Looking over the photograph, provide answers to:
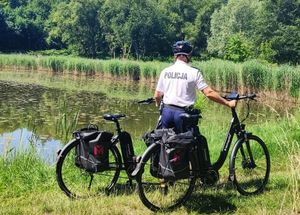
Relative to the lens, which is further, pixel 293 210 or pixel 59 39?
pixel 59 39

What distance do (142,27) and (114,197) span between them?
6948cm

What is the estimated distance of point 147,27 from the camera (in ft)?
243

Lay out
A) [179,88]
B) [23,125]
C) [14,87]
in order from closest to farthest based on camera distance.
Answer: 1. [179,88]
2. [23,125]
3. [14,87]

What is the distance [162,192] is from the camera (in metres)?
5.70

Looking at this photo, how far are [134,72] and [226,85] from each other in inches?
519

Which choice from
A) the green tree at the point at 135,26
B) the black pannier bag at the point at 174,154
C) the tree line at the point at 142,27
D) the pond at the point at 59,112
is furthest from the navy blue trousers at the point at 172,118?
the green tree at the point at 135,26

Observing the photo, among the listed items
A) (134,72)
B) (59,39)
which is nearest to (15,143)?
(134,72)

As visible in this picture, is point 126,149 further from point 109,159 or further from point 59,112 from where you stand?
point 59,112

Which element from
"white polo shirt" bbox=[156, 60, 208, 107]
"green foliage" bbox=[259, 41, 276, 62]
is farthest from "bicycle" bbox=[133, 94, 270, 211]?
"green foliage" bbox=[259, 41, 276, 62]

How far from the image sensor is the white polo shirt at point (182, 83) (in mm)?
5559

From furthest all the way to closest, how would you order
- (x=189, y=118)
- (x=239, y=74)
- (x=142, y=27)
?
(x=142, y=27)
(x=239, y=74)
(x=189, y=118)

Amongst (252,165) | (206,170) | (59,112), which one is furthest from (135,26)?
(206,170)

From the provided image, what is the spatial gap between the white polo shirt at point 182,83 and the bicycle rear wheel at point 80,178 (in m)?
1.02

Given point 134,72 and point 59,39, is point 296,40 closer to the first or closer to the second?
point 134,72
